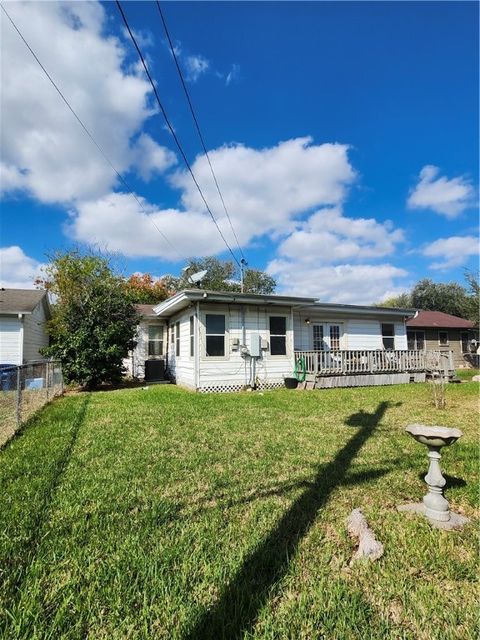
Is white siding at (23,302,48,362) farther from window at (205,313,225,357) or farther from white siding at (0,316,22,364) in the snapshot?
window at (205,313,225,357)

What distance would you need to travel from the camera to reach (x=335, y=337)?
15.4 m

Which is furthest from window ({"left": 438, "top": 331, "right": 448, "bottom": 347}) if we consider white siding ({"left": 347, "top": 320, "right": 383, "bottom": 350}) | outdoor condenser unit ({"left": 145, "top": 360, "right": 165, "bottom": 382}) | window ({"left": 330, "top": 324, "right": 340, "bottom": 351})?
outdoor condenser unit ({"left": 145, "top": 360, "right": 165, "bottom": 382})

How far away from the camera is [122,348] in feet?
40.9

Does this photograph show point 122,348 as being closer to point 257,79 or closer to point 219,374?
point 219,374

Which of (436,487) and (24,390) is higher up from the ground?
(24,390)

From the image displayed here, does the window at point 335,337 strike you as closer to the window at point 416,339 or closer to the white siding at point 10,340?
the window at point 416,339

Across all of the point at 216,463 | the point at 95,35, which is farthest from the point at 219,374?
the point at 95,35

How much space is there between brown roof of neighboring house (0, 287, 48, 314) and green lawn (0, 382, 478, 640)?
10.4 meters

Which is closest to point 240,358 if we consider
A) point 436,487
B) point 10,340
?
point 436,487

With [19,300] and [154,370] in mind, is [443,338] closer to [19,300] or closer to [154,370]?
[154,370]

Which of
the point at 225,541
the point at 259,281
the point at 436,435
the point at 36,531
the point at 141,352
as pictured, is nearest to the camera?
the point at 225,541

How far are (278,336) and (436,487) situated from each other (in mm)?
9531

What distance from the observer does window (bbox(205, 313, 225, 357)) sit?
11.3 m

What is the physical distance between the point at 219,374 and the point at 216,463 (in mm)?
7057
